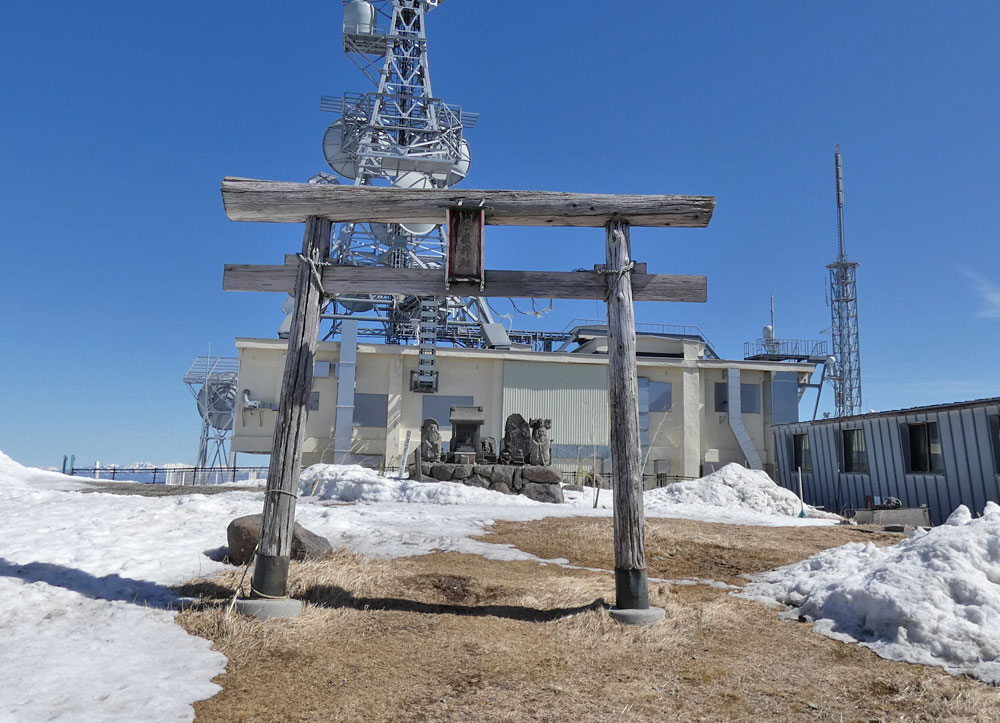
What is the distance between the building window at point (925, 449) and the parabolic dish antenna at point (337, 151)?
1182 inches

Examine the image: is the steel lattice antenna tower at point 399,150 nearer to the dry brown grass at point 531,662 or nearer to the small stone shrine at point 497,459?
the small stone shrine at point 497,459

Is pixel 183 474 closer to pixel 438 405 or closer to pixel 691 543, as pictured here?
pixel 438 405

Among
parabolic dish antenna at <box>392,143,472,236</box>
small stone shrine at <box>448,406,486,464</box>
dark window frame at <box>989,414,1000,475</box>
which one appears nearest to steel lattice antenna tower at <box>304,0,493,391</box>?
parabolic dish antenna at <box>392,143,472,236</box>

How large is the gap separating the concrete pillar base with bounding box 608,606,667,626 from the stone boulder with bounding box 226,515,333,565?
334 centimetres

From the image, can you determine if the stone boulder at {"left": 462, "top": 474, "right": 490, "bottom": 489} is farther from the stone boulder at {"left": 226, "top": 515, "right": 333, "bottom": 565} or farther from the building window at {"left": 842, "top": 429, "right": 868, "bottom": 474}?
the building window at {"left": 842, "top": 429, "right": 868, "bottom": 474}

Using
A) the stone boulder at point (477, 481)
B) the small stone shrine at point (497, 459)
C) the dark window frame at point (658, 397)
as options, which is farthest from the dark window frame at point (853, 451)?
the stone boulder at point (477, 481)

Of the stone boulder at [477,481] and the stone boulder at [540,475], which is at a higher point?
the stone boulder at [540,475]

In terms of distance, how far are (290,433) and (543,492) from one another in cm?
1289

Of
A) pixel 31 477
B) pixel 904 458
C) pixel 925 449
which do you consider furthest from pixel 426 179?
pixel 925 449

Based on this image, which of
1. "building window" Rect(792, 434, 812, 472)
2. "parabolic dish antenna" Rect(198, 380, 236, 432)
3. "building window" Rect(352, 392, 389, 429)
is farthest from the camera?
"parabolic dish antenna" Rect(198, 380, 236, 432)

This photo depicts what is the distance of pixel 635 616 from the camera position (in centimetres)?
580

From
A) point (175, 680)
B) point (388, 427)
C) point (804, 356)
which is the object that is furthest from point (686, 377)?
point (175, 680)

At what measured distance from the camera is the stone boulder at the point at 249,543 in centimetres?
721

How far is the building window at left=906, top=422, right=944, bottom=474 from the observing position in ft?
57.8
